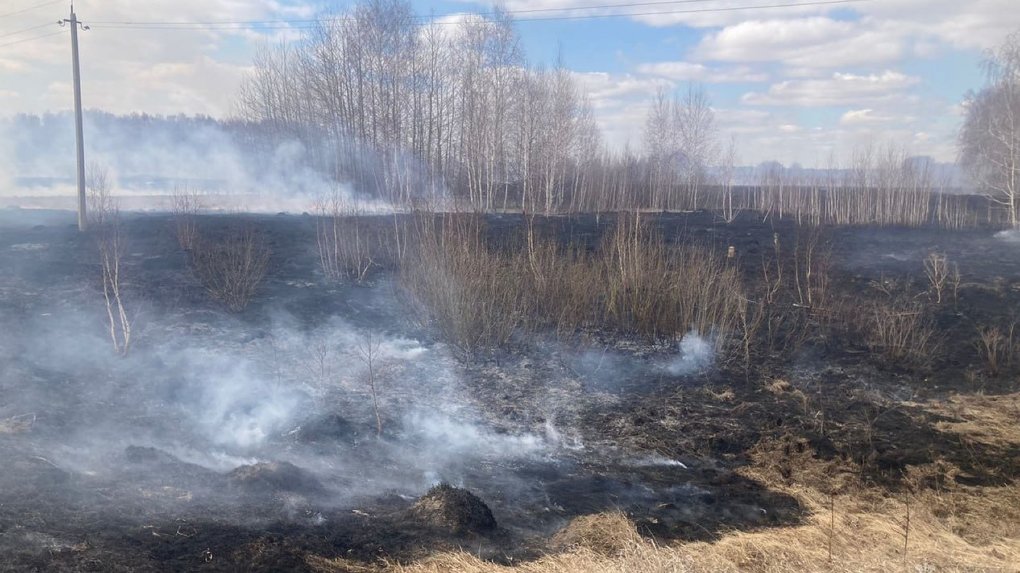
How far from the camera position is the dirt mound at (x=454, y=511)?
14.8 feet

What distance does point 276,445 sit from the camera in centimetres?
613

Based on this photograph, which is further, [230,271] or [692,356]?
[230,271]

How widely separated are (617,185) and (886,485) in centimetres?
2357

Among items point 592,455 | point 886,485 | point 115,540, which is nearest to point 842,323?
point 886,485

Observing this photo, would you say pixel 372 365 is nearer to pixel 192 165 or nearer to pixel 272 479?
pixel 272 479

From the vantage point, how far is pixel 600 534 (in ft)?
14.5

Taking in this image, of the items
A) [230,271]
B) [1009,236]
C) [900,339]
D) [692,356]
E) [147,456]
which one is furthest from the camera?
[1009,236]

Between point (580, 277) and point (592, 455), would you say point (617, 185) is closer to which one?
point (580, 277)

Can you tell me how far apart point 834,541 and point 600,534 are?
1.57 m

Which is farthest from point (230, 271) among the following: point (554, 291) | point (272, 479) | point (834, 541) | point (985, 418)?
point (985, 418)

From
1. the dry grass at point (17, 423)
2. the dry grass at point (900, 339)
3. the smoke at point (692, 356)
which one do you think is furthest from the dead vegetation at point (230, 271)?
the dry grass at point (900, 339)

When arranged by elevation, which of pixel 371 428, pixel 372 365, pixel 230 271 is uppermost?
pixel 230 271

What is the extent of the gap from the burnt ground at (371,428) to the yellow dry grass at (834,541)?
0.20 meters

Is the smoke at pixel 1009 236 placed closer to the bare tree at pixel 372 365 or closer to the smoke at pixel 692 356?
the smoke at pixel 692 356
